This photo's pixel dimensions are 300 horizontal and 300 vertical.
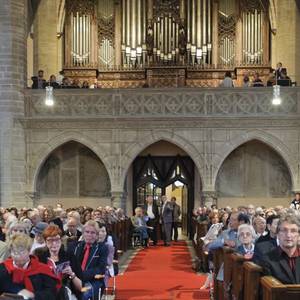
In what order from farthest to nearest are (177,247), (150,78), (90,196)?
(150,78) < (90,196) < (177,247)

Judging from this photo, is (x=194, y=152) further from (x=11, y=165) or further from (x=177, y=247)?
(x=11, y=165)

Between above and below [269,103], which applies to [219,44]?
above

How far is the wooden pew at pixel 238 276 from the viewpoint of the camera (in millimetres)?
7051

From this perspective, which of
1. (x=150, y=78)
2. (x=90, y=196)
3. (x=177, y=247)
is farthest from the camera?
(x=150, y=78)

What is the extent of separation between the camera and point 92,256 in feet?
28.1

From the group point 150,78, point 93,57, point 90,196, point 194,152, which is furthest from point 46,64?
point 194,152

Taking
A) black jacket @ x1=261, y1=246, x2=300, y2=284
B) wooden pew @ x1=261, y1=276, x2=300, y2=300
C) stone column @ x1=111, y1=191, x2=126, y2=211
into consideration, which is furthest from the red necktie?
stone column @ x1=111, y1=191, x2=126, y2=211

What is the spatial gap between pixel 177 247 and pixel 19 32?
8.02 m

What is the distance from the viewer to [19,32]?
21.9m

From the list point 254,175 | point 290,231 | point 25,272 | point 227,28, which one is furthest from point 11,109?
point 290,231

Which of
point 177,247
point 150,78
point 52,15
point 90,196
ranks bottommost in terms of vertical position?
point 177,247

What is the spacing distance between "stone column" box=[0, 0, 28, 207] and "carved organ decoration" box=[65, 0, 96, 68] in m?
4.19

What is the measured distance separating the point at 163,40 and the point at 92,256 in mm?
17863

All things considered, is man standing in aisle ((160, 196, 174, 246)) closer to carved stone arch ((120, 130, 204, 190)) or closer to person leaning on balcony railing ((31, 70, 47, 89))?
carved stone arch ((120, 130, 204, 190))
